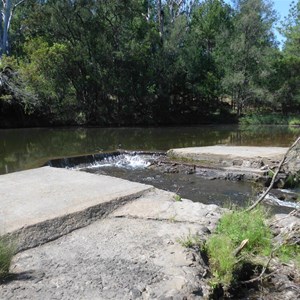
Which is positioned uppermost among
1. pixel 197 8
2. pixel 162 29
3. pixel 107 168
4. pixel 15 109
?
pixel 197 8

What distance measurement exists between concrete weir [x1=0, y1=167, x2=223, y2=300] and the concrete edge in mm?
13

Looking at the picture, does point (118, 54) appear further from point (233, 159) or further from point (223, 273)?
point (223, 273)

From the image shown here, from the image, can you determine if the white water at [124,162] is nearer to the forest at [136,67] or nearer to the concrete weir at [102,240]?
the concrete weir at [102,240]

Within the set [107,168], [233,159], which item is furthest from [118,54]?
[233,159]

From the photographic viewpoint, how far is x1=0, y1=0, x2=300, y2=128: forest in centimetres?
2702

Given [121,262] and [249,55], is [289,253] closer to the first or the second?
[121,262]

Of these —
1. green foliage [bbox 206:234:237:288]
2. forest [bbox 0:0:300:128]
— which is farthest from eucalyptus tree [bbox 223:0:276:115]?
green foliage [bbox 206:234:237:288]

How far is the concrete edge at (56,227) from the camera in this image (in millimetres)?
4594

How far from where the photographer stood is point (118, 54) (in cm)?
2739

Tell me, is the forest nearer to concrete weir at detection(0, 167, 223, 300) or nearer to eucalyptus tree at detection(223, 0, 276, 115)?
eucalyptus tree at detection(223, 0, 276, 115)

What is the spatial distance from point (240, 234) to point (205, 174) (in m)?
6.82

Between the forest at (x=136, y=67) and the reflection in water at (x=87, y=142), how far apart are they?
3561 millimetres

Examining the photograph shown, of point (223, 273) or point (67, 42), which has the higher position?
point (67, 42)

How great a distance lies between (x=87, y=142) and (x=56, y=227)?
47.2ft
